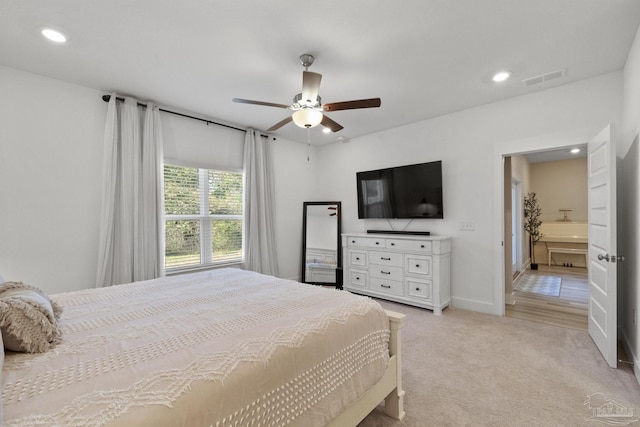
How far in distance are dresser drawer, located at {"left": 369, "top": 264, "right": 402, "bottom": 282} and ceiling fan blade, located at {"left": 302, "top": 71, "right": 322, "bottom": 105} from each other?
8.66 ft

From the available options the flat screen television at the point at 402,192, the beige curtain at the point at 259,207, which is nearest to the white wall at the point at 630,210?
the flat screen television at the point at 402,192

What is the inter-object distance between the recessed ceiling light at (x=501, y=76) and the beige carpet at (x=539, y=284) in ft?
11.1

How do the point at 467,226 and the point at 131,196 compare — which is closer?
the point at 131,196

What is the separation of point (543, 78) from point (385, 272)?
287 cm

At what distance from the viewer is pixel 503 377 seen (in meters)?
2.23

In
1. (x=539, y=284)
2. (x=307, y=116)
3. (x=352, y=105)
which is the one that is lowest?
(x=539, y=284)

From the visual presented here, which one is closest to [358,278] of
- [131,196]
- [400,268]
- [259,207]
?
[400,268]

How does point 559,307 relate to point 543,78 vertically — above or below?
below

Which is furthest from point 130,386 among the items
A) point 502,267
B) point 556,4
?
point 502,267

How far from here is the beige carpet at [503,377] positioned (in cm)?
182

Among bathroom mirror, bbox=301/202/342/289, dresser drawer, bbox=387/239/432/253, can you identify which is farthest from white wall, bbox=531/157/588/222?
bathroom mirror, bbox=301/202/342/289

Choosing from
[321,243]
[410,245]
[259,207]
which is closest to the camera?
[410,245]

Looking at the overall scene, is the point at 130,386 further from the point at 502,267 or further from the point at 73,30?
the point at 502,267

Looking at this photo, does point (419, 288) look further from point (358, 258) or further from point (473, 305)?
point (358, 258)
